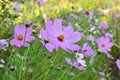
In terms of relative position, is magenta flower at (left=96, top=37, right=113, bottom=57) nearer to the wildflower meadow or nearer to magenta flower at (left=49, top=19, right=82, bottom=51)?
the wildflower meadow

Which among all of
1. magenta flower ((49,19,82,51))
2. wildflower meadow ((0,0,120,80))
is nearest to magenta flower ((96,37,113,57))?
wildflower meadow ((0,0,120,80))

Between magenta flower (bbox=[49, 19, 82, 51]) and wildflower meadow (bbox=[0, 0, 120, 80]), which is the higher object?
magenta flower (bbox=[49, 19, 82, 51])

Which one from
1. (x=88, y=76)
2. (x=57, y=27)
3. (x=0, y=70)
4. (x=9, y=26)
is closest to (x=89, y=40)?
(x=88, y=76)

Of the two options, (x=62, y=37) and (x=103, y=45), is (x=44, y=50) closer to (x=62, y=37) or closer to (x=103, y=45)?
(x=103, y=45)

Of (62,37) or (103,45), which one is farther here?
(103,45)

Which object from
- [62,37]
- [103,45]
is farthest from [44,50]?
[62,37]

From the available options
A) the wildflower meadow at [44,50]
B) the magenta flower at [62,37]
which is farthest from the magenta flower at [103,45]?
the magenta flower at [62,37]

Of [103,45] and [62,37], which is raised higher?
[62,37]

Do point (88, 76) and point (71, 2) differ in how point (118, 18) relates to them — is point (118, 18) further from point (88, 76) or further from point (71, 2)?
point (88, 76)
